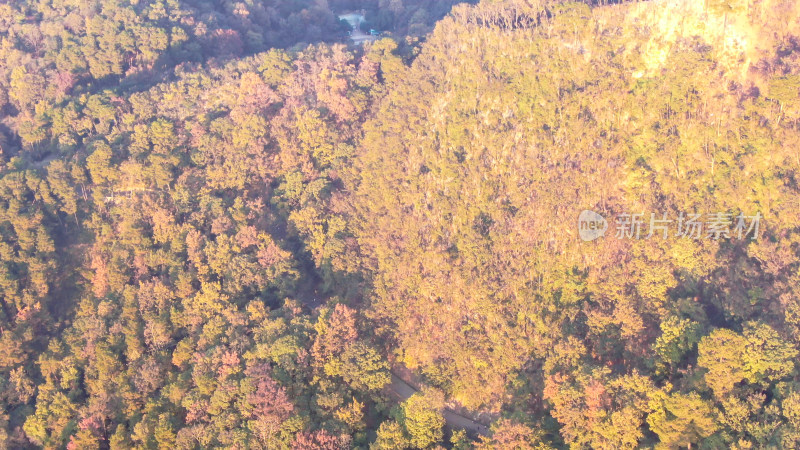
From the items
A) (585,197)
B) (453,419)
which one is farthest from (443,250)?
(453,419)

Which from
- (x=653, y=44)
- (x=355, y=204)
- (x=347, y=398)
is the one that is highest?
(x=653, y=44)

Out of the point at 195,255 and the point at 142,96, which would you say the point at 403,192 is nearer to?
the point at 195,255

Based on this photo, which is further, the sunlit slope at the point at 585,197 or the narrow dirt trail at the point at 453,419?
the narrow dirt trail at the point at 453,419

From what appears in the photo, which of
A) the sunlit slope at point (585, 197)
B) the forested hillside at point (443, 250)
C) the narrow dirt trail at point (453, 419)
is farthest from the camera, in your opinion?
the narrow dirt trail at point (453, 419)

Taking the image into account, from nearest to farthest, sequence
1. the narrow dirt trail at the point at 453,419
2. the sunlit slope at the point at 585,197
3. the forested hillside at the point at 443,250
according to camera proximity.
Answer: the forested hillside at the point at 443,250, the sunlit slope at the point at 585,197, the narrow dirt trail at the point at 453,419

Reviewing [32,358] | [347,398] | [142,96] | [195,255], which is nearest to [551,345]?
[347,398]

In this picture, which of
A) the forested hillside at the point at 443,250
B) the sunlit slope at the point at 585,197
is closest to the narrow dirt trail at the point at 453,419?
the forested hillside at the point at 443,250

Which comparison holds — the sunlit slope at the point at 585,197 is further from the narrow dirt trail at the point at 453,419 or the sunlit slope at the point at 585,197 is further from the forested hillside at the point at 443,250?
the narrow dirt trail at the point at 453,419

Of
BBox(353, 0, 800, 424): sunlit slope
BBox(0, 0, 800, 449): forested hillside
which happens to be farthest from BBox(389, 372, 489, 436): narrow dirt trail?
BBox(353, 0, 800, 424): sunlit slope

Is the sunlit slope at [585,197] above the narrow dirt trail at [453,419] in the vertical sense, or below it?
above
